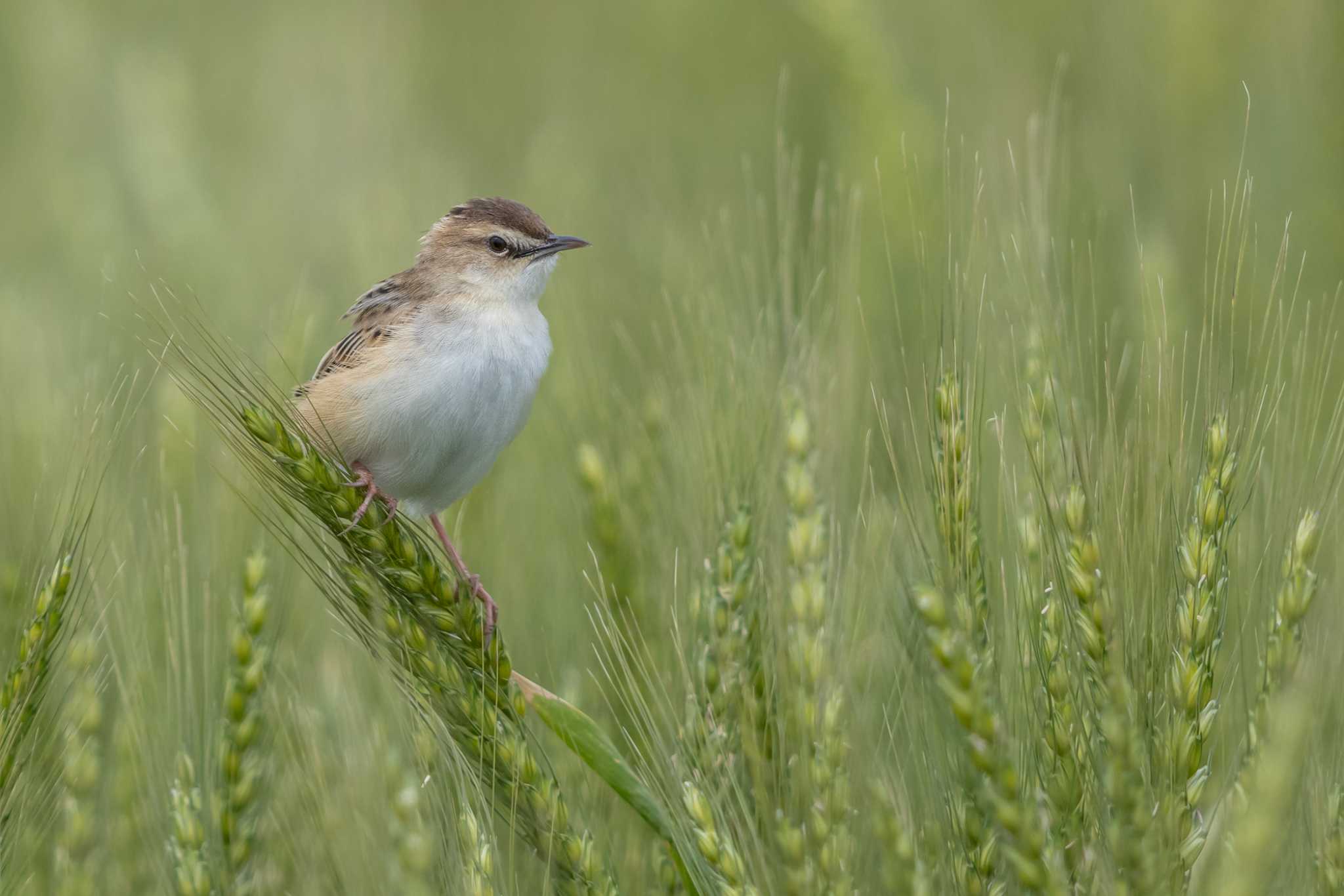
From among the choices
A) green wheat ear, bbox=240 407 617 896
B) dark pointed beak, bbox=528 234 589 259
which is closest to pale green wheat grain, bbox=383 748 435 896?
green wheat ear, bbox=240 407 617 896

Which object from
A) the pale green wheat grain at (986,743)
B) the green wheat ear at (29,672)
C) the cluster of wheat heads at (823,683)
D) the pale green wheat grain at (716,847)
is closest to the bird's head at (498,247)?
the cluster of wheat heads at (823,683)

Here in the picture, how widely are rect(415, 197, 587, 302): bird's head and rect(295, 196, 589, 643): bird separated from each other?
10 mm

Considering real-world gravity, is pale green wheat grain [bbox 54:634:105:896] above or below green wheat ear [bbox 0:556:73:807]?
below

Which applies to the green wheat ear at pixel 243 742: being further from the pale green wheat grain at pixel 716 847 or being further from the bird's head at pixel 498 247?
the bird's head at pixel 498 247

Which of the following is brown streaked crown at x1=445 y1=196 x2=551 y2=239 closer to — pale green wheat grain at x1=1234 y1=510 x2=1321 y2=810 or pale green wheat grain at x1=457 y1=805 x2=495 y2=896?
Result: pale green wheat grain at x1=457 y1=805 x2=495 y2=896

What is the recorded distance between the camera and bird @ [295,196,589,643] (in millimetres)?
3465

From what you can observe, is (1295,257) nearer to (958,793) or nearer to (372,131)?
(958,793)

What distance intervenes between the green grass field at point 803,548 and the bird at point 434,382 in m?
0.21

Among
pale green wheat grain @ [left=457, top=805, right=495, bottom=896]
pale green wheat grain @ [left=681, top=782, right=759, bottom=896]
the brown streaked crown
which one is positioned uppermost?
the brown streaked crown

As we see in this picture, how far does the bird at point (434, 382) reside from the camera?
136 inches

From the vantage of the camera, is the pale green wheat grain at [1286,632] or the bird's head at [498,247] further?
the bird's head at [498,247]

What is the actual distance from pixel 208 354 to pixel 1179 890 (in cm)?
200

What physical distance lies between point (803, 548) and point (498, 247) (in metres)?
1.99

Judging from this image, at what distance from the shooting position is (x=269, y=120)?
272 inches
